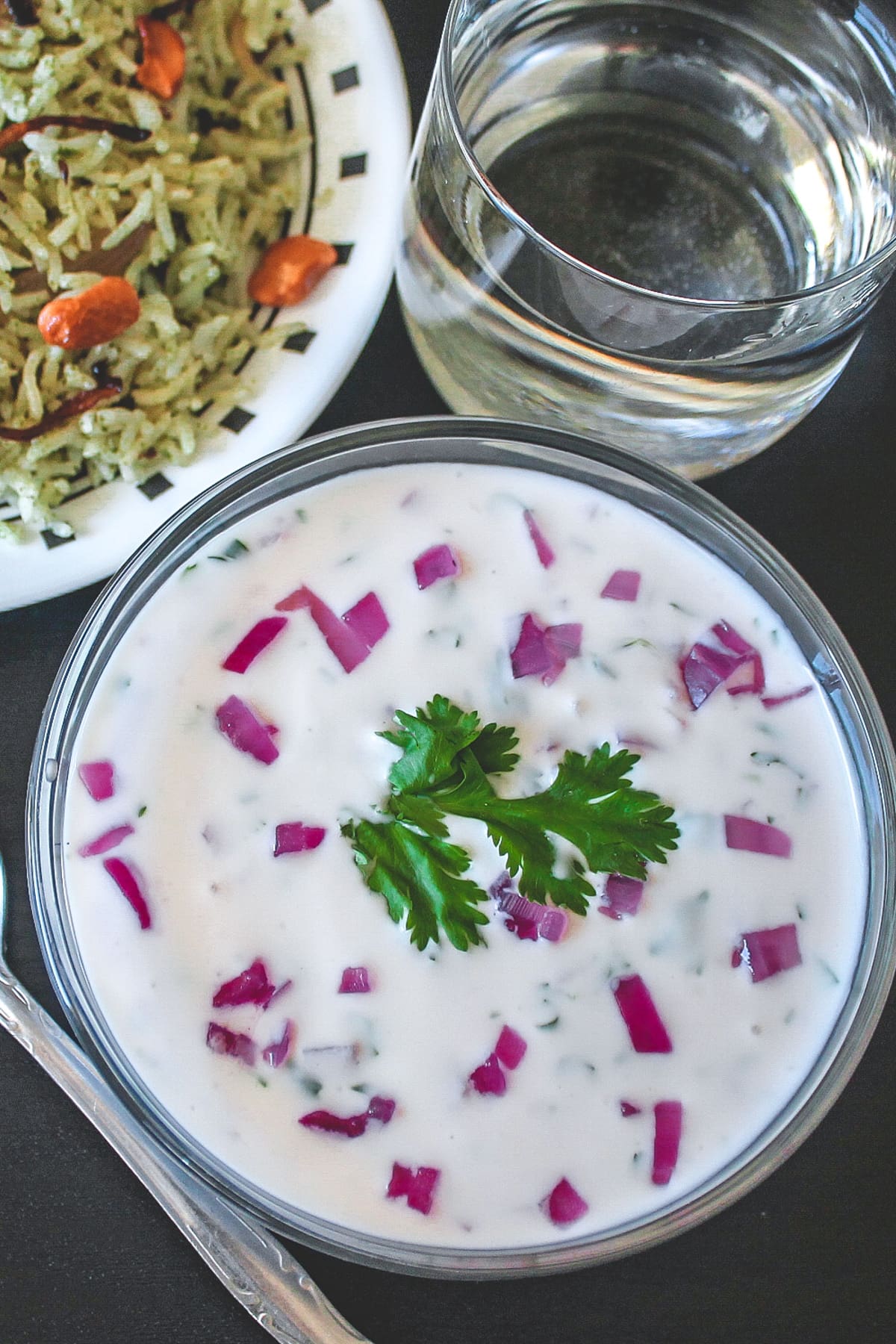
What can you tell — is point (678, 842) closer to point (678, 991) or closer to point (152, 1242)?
point (678, 991)

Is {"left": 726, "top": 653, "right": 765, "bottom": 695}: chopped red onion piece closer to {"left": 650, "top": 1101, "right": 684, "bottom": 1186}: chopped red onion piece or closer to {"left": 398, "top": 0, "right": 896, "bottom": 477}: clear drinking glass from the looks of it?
{"left": 398, "top": 0, "right": 896, "bottom": 477}: clear drinking glass

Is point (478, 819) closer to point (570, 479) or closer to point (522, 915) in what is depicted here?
point (522, 915)

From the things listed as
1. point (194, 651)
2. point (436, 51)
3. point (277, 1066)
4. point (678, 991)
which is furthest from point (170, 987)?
point (436, 51)

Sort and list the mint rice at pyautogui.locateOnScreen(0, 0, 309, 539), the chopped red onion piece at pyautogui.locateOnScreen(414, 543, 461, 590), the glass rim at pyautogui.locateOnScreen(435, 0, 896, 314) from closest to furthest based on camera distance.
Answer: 1. the glass rim at pyautogui.locateOnScreen(435, 0, 896, 314)
2. the chopped red onion piece at pyautogui.locateOnScreen(414, 543, 461, 590)
3. the mint rice at pyautogui.locateOnScreen(0, 0, 309, 539)

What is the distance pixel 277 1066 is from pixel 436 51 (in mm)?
1103

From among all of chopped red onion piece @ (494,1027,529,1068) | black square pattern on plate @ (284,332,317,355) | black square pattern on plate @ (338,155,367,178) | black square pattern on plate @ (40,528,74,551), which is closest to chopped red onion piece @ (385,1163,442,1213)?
chopped red onion piece @ (494,1027,529,1068)

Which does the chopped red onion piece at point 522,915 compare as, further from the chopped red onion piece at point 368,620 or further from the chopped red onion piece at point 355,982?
the chopped red onion piece at point 368,620

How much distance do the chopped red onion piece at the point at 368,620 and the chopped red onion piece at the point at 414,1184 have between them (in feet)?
1.43

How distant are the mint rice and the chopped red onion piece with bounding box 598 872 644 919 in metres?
0.58

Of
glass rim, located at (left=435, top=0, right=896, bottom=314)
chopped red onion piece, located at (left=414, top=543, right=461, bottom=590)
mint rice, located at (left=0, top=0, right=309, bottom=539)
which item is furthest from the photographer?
mint rice, located at (left=0, top=0, right=309, bottom=539)

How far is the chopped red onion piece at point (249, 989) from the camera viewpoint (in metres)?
1.07

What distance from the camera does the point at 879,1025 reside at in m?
1.30

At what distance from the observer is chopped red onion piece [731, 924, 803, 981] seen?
1095 mm

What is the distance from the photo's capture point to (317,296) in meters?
1.29
